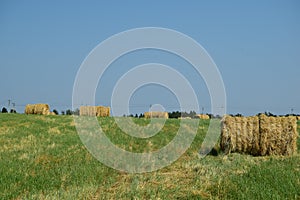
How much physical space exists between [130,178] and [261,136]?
613 cm

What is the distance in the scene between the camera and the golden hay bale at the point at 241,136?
44.8 feet

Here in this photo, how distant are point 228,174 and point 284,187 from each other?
1.73 m

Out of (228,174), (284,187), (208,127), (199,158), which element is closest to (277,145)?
(199,158)

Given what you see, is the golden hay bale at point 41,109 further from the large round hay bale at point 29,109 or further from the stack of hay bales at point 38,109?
the large round hay bale at point 29,109

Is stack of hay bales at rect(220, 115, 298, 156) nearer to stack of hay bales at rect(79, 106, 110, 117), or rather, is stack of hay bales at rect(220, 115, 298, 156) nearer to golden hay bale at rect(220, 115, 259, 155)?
golden hay bale at rect(220, 115, 259, 155)

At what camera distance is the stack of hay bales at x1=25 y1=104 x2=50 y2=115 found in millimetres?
34938

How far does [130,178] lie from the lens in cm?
930

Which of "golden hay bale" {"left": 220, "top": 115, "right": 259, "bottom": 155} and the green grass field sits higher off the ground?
"golden hay bale" {"left": 220, "top": 115, "right": 259, "bottom": 155}

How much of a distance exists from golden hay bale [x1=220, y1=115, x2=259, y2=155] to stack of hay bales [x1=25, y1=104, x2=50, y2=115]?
24.3 m

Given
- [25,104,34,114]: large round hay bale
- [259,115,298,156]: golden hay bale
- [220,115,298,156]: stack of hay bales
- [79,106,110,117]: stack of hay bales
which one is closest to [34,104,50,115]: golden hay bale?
[25,104,34,114]: large round hay bale

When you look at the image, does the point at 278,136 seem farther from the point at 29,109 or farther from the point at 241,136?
the point at 29,109

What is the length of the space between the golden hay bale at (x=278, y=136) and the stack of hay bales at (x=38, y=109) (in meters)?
25.4

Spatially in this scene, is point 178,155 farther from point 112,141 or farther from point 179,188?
point 179,188

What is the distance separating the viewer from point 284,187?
25.0 ft
